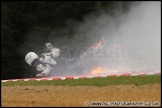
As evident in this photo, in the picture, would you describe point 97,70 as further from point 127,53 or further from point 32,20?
point 32,20

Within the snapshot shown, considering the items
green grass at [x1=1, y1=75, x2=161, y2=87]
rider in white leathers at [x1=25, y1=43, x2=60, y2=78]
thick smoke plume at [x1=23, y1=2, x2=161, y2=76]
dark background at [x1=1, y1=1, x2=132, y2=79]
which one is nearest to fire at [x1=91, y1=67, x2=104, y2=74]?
thick smoke plume at [x1=23, y1=2, x2=161, y2=76]

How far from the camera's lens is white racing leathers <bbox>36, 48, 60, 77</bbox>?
2159 cm

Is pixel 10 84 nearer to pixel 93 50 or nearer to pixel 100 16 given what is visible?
pixel 93 50

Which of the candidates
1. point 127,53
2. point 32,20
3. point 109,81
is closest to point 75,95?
point 109,81

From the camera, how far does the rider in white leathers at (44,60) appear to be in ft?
70.4

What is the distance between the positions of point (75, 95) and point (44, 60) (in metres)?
7.68

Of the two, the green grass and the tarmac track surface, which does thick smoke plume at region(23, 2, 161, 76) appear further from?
the tarmac track surface

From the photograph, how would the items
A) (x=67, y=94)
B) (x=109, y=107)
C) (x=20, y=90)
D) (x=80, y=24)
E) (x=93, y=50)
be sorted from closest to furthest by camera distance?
(x=109, y=107)
(x=67, y=94)
(x=20, y=90)
(x=93, y=50)
(x=80, y=24)

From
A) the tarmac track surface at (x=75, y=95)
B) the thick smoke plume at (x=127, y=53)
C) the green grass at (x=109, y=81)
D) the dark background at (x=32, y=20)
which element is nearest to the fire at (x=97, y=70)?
the thick smoke plume at (x=127, y=53)

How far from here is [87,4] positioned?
42000 mm

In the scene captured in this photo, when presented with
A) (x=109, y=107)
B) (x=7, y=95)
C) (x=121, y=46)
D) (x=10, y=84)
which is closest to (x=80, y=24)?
(x=121, y=46)

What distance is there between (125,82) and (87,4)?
87.1ft

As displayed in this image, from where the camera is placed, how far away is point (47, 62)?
21875mm

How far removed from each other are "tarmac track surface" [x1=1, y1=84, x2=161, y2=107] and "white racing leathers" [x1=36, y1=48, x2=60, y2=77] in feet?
16.5
